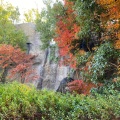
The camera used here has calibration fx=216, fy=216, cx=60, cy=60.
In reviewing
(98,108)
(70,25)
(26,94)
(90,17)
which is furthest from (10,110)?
(70,25)

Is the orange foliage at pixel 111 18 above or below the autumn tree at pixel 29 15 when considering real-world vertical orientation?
below

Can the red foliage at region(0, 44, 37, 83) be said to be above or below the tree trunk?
above

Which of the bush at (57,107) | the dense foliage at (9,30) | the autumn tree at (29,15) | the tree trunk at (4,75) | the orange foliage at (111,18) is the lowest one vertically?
the bush at (57,107)

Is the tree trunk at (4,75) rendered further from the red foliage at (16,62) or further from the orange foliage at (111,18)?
the orange foliage at (111,18)

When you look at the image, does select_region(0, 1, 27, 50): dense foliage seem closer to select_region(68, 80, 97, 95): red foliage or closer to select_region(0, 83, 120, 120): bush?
select_region(68, 80, 97, 95): red foliage

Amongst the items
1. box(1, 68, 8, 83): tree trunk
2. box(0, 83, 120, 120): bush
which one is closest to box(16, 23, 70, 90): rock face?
box(1, 68, 8, 83): tree trunk

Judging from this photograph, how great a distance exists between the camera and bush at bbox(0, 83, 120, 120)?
261 cm

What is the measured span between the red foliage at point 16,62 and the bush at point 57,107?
837 centimetres

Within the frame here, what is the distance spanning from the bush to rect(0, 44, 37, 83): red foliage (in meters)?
8.37

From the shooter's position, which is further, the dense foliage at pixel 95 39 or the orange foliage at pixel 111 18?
the dense foliage at pixel 95 39

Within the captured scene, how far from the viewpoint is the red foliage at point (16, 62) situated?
37.0 ft

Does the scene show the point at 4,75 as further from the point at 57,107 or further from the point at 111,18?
the point at 57,107

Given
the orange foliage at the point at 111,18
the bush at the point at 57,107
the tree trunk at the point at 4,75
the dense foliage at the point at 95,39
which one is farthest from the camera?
the tree trunk at the point at 4,75

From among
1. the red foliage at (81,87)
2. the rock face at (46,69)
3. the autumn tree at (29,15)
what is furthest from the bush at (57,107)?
the autumn tree at (29,15)
